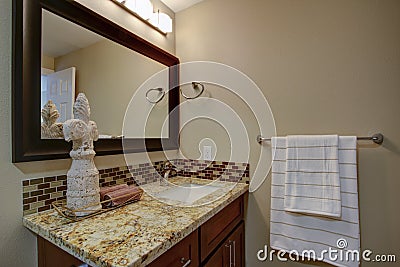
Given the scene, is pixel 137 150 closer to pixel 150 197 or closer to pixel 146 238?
pixel 150 197

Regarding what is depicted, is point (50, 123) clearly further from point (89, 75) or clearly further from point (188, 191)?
point (188, 191)

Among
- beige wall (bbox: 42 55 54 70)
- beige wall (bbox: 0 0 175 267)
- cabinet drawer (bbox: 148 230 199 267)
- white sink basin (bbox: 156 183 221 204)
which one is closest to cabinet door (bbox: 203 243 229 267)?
cabinet drawer (bbox: 148 230 199 267)

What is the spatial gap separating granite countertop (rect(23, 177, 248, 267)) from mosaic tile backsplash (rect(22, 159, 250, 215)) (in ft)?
0.21

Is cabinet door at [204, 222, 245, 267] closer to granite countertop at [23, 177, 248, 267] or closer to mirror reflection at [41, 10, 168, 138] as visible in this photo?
granite countertop at [23, 177, 248, 267]

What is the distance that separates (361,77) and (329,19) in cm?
39

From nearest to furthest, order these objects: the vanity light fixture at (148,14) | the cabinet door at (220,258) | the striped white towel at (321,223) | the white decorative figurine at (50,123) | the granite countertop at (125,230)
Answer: the granite countertop at (125,230)
the white decorative figurine at (50,123)
the cabinet door at (220,258)
the striped white towel at (321,223)
the vanity light fixture at (148,14)

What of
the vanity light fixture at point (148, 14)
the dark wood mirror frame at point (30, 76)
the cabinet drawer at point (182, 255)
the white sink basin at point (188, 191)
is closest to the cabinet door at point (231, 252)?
the cabinet drawer at point (182, 255)

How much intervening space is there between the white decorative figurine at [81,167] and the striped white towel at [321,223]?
3.31ft

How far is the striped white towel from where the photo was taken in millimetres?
1132

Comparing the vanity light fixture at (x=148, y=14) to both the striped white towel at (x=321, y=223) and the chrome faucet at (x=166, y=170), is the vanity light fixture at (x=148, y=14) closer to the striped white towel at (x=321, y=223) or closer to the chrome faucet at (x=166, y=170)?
the chrome faucet at (x=166, y=170)

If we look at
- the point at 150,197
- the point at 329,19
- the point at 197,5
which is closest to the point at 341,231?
the point at 150,197

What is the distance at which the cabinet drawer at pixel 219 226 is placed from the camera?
3.20 ft

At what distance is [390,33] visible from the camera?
1.12 meters

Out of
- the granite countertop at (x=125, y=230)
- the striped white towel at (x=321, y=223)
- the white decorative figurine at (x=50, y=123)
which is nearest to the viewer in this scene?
the granite countertop at (x=125, y=230)
